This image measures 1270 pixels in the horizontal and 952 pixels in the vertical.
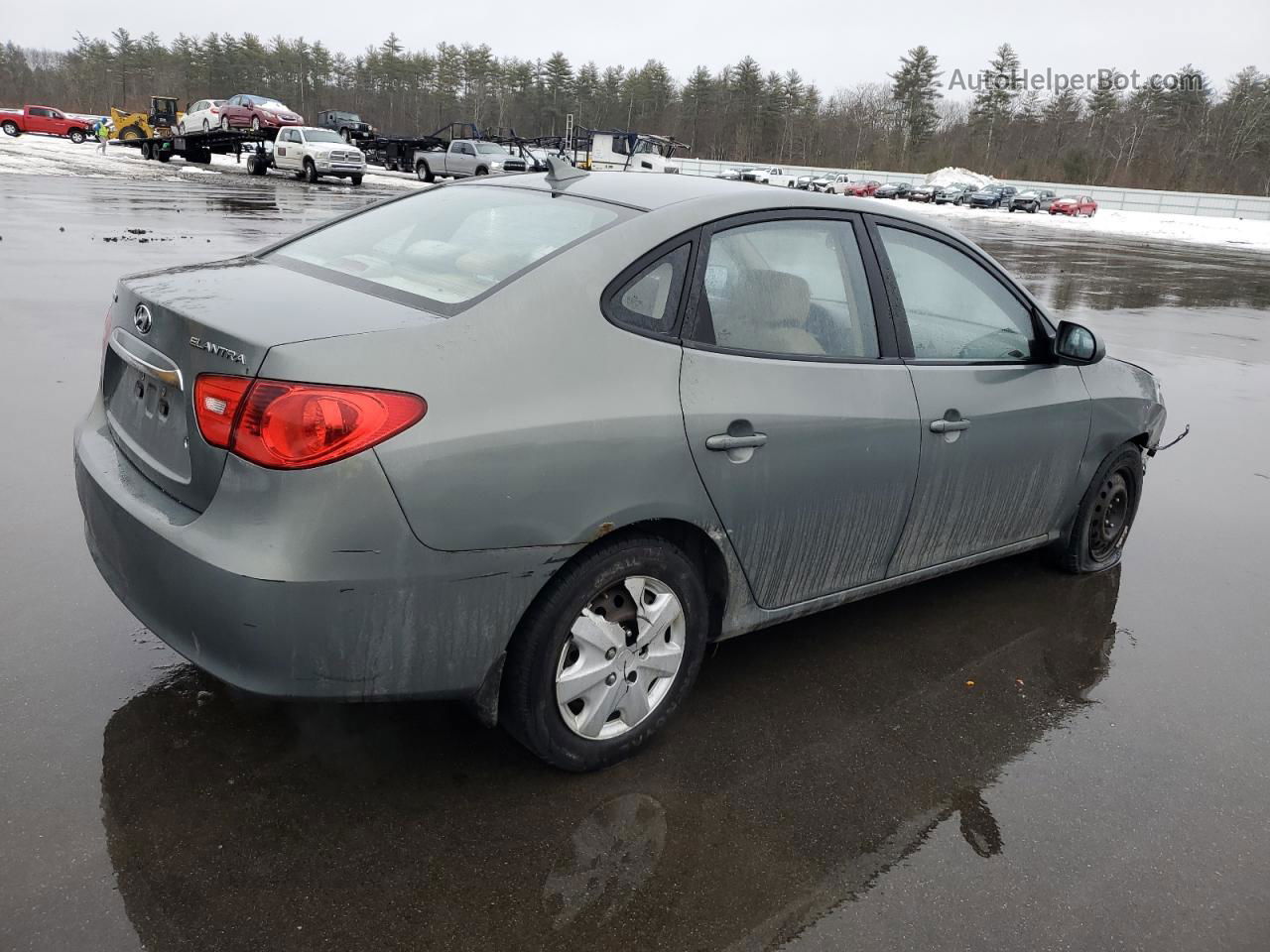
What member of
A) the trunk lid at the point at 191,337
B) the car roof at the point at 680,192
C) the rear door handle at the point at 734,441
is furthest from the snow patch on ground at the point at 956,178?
the trunk lid at the point at 191,337

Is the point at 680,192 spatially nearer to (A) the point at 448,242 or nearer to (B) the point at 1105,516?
(A) the point at 448,242

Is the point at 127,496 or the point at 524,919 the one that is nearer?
the point at 524,919

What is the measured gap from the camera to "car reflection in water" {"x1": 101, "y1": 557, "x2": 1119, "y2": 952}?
2.31m

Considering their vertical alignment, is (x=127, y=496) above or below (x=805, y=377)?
below

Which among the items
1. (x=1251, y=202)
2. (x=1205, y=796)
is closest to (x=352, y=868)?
(x=1205, y=796)

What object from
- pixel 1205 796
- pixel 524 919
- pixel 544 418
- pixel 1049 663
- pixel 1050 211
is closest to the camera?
pixel 524 919

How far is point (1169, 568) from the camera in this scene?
4.94 metres

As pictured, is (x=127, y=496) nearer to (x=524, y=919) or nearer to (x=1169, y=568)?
(x=524, y=919)

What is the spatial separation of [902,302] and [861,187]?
68696 millimetres

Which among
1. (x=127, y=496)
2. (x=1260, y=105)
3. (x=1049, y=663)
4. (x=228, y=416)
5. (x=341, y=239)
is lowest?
(x=1049, y=663)

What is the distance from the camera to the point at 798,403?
3.06m

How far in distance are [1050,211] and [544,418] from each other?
2596 inches

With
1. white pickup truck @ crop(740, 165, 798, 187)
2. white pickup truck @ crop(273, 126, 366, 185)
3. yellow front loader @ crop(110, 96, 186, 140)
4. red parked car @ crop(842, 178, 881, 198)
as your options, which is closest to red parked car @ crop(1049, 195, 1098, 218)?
red parked car @ crop(842, 178, 881, 198)

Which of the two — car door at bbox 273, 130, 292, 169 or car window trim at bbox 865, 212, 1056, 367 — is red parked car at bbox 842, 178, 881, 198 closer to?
car door at bbox 273, 130, 292, 169
